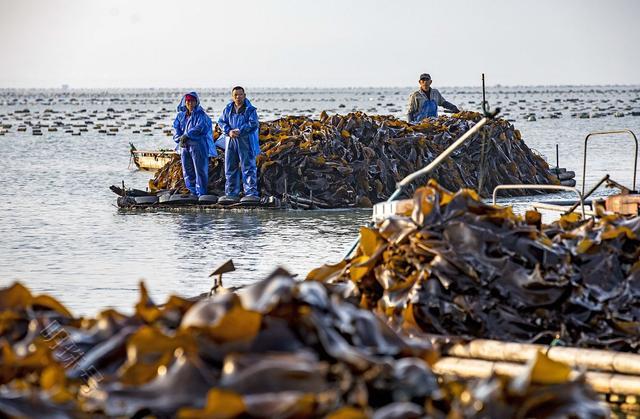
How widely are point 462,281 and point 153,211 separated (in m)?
10.1

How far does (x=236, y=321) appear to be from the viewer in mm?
3629

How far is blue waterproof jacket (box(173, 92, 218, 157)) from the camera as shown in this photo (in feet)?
51.4

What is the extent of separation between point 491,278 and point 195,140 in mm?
9859

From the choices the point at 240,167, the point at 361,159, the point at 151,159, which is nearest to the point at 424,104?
the point at 361,159

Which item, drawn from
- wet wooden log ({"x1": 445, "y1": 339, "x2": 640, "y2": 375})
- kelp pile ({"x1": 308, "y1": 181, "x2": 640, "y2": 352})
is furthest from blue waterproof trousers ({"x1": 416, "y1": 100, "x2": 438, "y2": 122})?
wet wooden log ({"x1": 445, "y1": 339, "x2": 640, "y2": 375})

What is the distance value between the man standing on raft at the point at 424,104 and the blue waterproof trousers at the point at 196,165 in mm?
3204

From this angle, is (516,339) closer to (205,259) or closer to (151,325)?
(151,325)

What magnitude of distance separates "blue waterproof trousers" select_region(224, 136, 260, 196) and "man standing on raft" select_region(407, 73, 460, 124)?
2877 mm

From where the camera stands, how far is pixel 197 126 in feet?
51.4

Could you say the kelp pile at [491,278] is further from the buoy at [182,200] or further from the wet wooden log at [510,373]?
the buoy at [182,200]

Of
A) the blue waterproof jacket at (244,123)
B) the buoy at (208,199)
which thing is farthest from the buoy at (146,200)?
the blue waterproof jacket at (244,123)

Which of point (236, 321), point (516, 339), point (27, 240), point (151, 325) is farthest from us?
point (27, 240)

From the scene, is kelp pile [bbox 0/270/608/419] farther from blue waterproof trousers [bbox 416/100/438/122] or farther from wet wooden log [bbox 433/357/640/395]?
blue waterproof trousers [bbox 416/100/438/122]

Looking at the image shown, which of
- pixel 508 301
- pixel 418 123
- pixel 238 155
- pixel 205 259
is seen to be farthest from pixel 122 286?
pixel 418 123
